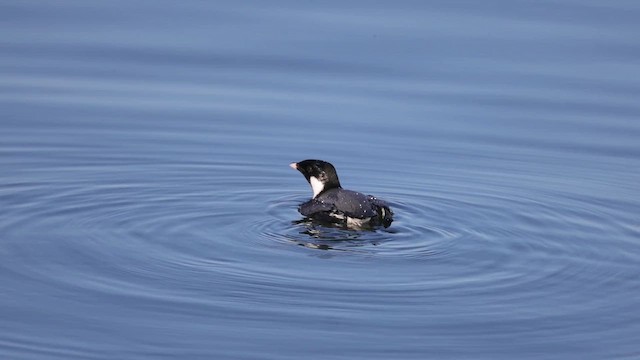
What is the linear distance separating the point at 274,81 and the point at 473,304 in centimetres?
742

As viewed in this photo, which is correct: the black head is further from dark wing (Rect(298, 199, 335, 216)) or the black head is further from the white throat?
dark wing (Rect(298, 199, 335, 216))

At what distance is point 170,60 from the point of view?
751 inches

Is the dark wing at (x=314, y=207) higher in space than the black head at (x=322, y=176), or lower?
lower

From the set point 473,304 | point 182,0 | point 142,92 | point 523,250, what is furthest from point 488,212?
point 182,0

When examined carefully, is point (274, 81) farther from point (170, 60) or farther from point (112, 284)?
point (112, 284)

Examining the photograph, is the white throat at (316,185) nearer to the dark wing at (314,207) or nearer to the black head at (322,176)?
the black head at (322,176)

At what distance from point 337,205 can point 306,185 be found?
1.46m

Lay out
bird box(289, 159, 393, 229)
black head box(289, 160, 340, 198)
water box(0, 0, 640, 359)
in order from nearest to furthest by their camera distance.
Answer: water box(0, 0, 640, 359), bird box(289, 159, 393, 229), black head box(289, 160, 340, 198)

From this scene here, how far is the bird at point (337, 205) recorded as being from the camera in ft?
45.7

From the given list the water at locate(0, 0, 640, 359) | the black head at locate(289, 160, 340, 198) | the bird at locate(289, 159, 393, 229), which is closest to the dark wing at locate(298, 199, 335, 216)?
the bird at locate(289, 159, 393, 229)

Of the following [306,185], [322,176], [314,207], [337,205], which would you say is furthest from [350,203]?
[306,185]

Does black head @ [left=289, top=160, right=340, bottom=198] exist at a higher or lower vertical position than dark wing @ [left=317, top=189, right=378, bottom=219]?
higher

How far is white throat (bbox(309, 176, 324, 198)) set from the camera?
14867 mm

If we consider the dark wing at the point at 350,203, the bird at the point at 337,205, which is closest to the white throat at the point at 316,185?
the bird at the point at 337,205
